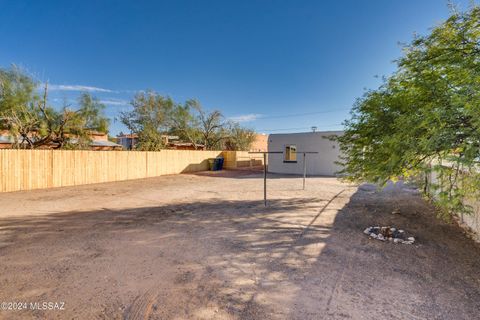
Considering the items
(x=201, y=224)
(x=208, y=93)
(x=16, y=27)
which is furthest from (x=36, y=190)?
(x=208, y=93)

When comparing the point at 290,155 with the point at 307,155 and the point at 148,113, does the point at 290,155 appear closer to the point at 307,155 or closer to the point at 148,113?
the point at 307,155

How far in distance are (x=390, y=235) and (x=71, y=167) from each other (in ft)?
39.8

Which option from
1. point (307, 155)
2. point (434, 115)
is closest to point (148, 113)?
point (307, 155)

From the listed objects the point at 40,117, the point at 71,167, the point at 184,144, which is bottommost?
the point at 71,167

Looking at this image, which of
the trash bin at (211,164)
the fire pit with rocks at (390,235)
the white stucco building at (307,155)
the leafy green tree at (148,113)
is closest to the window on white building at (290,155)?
the white stucco building at (307,155)

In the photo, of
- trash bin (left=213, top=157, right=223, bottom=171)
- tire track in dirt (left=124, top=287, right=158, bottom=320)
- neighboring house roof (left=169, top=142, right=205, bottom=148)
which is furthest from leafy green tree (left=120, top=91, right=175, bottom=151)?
tire track in dirt (left=124, top=287, right=158, bottom=320)

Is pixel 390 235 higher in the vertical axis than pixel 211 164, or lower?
lower

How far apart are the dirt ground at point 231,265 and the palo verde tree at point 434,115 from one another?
107 centimetres

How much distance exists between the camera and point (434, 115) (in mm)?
2645

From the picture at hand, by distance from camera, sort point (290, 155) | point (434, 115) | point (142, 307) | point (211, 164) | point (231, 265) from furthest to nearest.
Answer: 1. point (211, 164)
2. point (290, 155)
3. point (231, 265)
4. point (434, 115)
5. point (142, 307)

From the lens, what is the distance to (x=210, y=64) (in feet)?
52.2

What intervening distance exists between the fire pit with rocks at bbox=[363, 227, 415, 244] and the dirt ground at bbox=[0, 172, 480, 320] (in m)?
0.19

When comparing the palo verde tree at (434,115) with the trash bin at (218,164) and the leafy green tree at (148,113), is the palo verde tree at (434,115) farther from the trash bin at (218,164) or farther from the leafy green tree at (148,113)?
the leafy green tree at (148,113)

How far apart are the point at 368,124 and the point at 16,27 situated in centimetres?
1380
